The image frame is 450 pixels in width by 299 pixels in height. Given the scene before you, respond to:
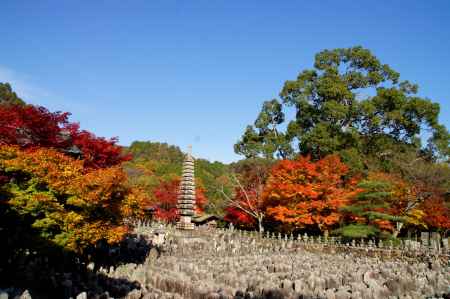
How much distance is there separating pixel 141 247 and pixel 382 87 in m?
30.8

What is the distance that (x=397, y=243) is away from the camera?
75.3 ft

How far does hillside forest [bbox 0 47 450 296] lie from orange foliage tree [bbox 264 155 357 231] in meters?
0.09

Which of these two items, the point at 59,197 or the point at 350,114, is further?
the point at 350,114

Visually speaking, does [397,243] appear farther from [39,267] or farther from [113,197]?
[39,267]

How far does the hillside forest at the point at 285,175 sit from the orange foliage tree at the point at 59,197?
34 mm

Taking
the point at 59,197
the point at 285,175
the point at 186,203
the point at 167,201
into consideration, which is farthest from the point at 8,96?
the point at 59,197

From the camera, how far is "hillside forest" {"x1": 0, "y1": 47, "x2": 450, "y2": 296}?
1041cm

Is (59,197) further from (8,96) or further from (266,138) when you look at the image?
(8,96)

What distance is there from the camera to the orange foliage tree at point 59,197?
32.6 feet

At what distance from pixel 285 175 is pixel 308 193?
247 cm

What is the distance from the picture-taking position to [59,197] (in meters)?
11.1

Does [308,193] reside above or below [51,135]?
below

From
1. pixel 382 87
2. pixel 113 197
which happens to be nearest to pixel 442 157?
pixel 382 87

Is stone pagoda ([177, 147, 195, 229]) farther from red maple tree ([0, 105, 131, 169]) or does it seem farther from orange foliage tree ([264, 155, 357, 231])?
Answer: red maple tree ([0, 105, 131, 169])
